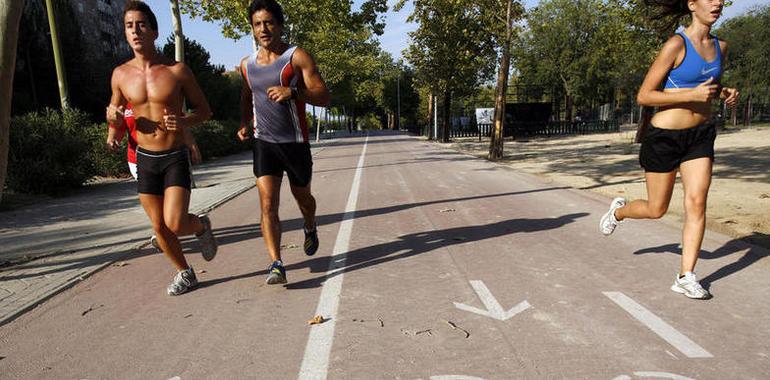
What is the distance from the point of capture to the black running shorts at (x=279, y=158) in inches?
159

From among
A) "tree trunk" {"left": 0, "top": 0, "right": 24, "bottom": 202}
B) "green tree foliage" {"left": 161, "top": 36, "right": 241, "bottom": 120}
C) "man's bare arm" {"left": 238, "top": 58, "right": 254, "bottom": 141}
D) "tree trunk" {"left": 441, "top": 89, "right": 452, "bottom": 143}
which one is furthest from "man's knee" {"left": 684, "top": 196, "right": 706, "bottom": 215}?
"green tree foliage" {"left": 161, "top": 36, "right": 241, "bottom": 120}

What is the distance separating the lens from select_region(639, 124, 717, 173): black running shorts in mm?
3693

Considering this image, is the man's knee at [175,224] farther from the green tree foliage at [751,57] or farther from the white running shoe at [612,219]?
the green tree foliage at [751,57]

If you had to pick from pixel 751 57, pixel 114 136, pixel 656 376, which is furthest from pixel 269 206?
pixel 751 57

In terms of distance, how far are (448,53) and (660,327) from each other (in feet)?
91.4

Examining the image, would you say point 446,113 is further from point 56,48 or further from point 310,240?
point 310,240

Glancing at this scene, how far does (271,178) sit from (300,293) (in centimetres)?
97

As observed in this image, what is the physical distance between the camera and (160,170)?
3.85 m

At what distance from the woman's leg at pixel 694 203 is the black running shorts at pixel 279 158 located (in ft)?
9.85

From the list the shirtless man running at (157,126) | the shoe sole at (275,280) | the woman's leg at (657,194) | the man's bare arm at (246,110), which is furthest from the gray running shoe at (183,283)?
the woman's leg at (657,194)

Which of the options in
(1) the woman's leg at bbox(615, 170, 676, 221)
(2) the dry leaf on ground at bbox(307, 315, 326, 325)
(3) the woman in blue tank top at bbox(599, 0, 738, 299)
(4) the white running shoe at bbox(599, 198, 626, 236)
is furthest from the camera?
(4) the white running shoe at bbox(599, 198, 626, 236)

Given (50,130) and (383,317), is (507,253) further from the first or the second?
(50,130)

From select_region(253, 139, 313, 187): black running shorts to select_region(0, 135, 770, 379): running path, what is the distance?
3.22 feet

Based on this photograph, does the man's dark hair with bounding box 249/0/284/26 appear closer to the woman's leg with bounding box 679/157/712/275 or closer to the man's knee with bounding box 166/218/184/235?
→ the man's knee with bounding box 166/218/184/235
